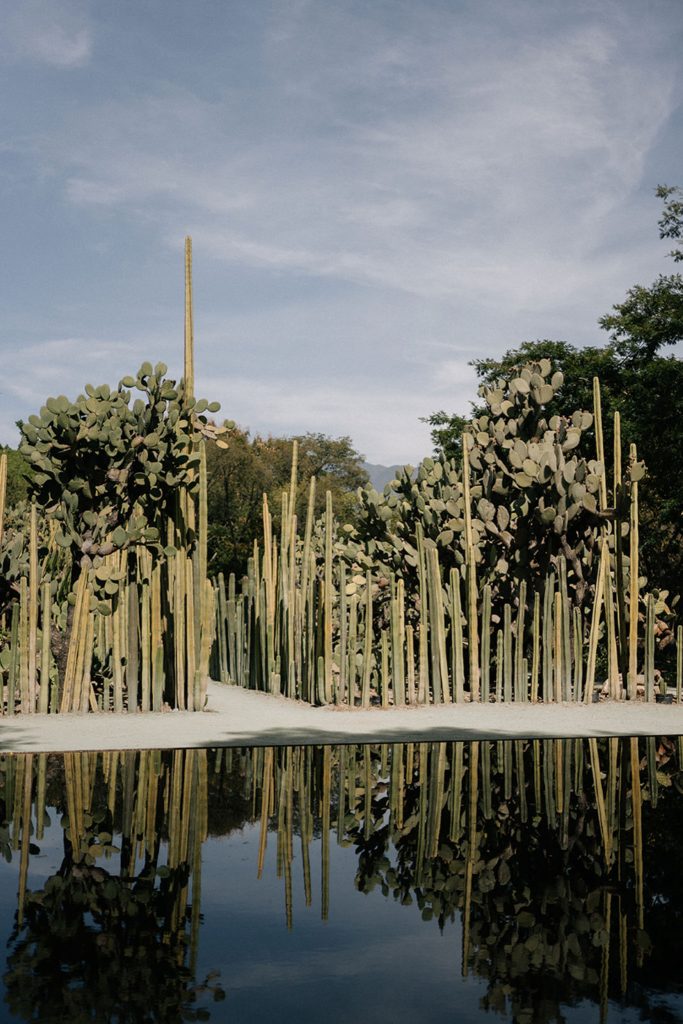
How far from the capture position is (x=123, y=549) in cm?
937

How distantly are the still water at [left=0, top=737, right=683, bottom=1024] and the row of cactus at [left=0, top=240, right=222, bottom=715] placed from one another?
7.70ft

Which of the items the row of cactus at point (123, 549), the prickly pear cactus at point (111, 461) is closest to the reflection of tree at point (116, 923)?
the row of cactus at point (123, 549)

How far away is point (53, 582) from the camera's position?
36.6 feet

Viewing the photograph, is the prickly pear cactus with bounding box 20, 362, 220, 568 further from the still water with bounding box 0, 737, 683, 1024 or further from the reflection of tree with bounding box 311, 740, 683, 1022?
the reflection of tree with bounding box 311, 740, 683, 1022

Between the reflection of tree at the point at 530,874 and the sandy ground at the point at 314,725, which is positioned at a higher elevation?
the sandy ground at the point at 314,725

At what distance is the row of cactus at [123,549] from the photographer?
8.81m

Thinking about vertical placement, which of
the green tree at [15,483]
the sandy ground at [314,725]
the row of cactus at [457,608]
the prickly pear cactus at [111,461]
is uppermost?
the green tree at [15,483]

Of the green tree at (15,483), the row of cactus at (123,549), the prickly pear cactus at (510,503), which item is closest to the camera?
the row of cactus at (123,549)

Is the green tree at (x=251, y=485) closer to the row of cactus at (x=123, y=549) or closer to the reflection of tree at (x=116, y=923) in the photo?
the row of cactus at (x=123, y=549)

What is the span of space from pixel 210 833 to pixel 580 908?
172 centimetres

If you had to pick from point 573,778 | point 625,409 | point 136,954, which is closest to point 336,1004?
point 136,954

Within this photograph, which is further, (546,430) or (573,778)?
(546,430)

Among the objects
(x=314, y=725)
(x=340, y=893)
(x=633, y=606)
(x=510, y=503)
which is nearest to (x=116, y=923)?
(x=340, y=893)

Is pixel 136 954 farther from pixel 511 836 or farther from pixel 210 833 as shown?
pixel 511 836
